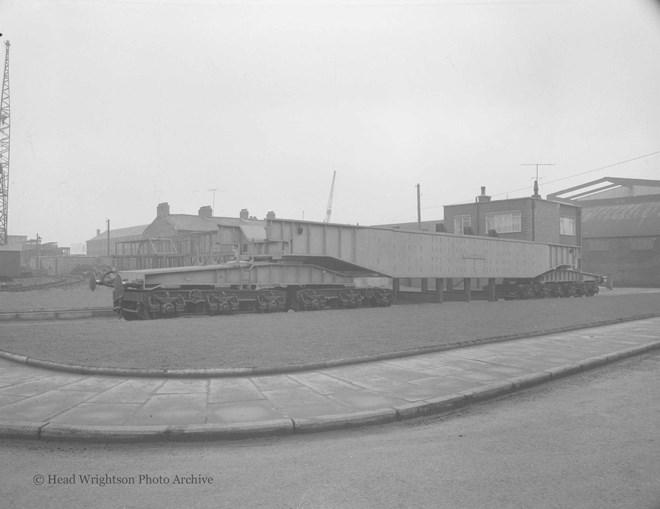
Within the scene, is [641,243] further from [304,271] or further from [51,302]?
[51,302]

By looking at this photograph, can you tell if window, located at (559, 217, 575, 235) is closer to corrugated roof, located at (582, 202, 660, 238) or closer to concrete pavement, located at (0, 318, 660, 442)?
corrugated roof, located at (582, 202, 660, 238)

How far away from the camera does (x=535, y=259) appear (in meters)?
29.4

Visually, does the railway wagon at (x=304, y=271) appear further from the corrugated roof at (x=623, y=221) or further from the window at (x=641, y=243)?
the corrugated roof at (x=623, y=221)

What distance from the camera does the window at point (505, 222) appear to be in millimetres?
37406

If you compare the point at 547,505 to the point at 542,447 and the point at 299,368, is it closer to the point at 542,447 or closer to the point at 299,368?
the point at 542,447

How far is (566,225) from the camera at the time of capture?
41.8 metres

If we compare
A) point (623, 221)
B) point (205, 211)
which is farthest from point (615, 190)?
point (205, 211)

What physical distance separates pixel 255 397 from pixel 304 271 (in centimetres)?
1278

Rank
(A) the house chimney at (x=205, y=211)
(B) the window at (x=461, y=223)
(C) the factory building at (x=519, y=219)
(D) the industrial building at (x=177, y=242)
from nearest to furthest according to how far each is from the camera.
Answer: (C) the factory building at (x=519, y=219) → (D) the industrial building at (x=177, y=242) → (B) the window at (x=461, y=223) → (A) the house chimney at (x=205, y=211)

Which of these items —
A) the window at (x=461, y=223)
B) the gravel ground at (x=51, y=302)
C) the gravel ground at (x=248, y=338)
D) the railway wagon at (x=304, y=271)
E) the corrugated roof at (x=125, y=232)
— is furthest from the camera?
the corrugated roof at (x=125, y=232)

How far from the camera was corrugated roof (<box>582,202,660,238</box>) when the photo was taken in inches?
1907

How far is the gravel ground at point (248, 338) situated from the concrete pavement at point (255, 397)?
597 mm

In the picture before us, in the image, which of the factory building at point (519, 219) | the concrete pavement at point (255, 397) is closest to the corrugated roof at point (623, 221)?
the factory building at point (519, 219)

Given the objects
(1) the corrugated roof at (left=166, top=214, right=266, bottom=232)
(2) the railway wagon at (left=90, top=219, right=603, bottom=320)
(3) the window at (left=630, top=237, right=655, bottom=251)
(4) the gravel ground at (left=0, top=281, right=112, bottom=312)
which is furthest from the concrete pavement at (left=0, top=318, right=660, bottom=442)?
(3) the window at (left=630, top=237, right=655, bottom=251)
